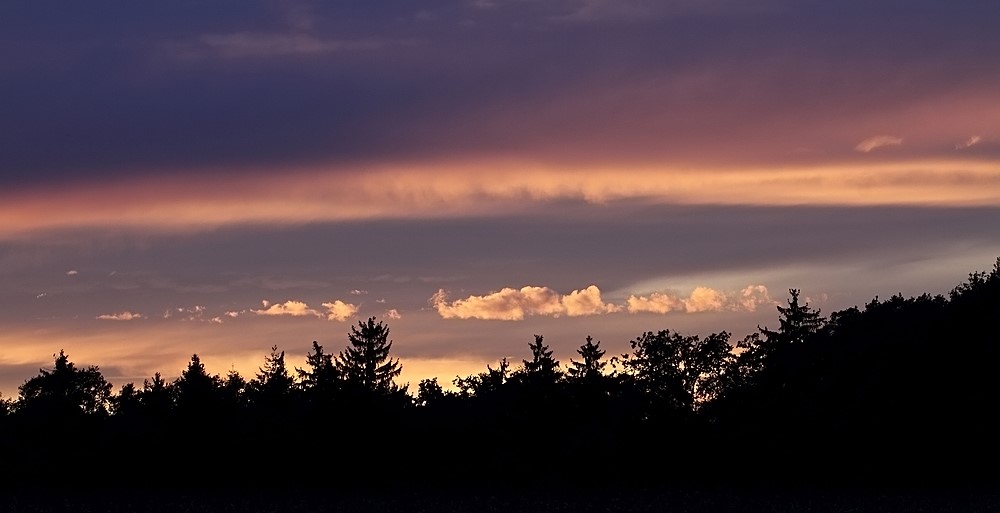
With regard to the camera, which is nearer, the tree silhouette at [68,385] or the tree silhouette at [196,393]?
the tree silhouette at [196,393]

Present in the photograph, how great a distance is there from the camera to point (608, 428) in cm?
8244

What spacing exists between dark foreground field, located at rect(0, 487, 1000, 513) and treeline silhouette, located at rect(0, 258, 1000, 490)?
858cm

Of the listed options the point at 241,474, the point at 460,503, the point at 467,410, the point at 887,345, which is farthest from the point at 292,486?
the point at 887,345

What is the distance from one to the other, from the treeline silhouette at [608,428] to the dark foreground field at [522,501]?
858cm

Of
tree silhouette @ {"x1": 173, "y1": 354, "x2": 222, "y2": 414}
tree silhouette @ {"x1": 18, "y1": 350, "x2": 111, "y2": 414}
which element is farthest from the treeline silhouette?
tree silhouette @ {"x1": 18, "y1": 350, "x2": 111, "y2": 414}

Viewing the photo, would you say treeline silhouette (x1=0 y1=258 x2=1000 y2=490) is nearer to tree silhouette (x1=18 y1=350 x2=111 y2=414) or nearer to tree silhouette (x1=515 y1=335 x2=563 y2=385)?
tree silhouette (x1=515 y1=335 x2=563 y2=385)

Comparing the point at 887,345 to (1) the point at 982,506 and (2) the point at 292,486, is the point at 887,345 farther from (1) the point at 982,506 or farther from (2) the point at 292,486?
(2) the point at 292,486

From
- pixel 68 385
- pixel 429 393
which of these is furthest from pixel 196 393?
pixel 68 385

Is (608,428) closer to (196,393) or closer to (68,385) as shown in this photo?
(196,393)

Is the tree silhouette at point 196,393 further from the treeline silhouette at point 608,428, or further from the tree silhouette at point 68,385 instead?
the tree silhouette at point 68,385

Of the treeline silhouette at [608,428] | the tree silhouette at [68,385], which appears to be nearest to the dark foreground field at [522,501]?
the treeline silhouette at [608,428]

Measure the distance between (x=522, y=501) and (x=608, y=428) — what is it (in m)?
19.8

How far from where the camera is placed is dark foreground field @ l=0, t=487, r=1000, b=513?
2249 inches

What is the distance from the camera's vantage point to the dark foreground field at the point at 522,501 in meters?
57.1
